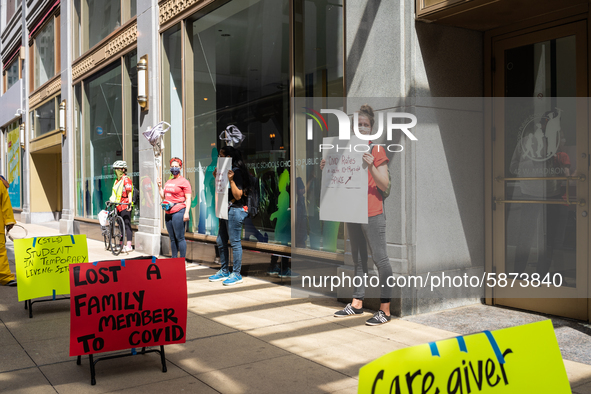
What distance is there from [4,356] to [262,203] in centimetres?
473

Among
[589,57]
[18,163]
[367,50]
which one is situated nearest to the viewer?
[589,57]

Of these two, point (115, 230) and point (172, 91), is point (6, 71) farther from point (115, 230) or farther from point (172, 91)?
point (172, 91)

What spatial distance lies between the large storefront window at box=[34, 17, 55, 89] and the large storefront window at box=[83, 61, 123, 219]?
4.79 metres

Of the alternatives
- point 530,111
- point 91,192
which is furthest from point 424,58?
point 91,192

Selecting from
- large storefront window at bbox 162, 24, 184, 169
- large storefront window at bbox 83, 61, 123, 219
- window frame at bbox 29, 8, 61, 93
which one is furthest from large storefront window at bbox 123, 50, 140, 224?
window frame at bbox 29, 8, 61, 93

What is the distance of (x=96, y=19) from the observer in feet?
50.6

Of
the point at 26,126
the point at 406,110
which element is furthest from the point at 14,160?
the point at 406,110

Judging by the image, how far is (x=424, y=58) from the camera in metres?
6.06

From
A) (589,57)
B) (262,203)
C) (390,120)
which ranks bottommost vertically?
(262,203)

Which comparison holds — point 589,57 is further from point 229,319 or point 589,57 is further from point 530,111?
point 229,319

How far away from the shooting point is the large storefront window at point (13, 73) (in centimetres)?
2594

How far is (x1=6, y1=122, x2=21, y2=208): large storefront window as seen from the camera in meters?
25.9

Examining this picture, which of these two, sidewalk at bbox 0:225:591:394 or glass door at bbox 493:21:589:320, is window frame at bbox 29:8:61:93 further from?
glass door at bbox 493:21:589:320

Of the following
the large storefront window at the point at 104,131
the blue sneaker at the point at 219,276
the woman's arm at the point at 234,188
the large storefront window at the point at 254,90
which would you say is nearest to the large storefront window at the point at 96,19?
the large storefront window at the point at 104,131
